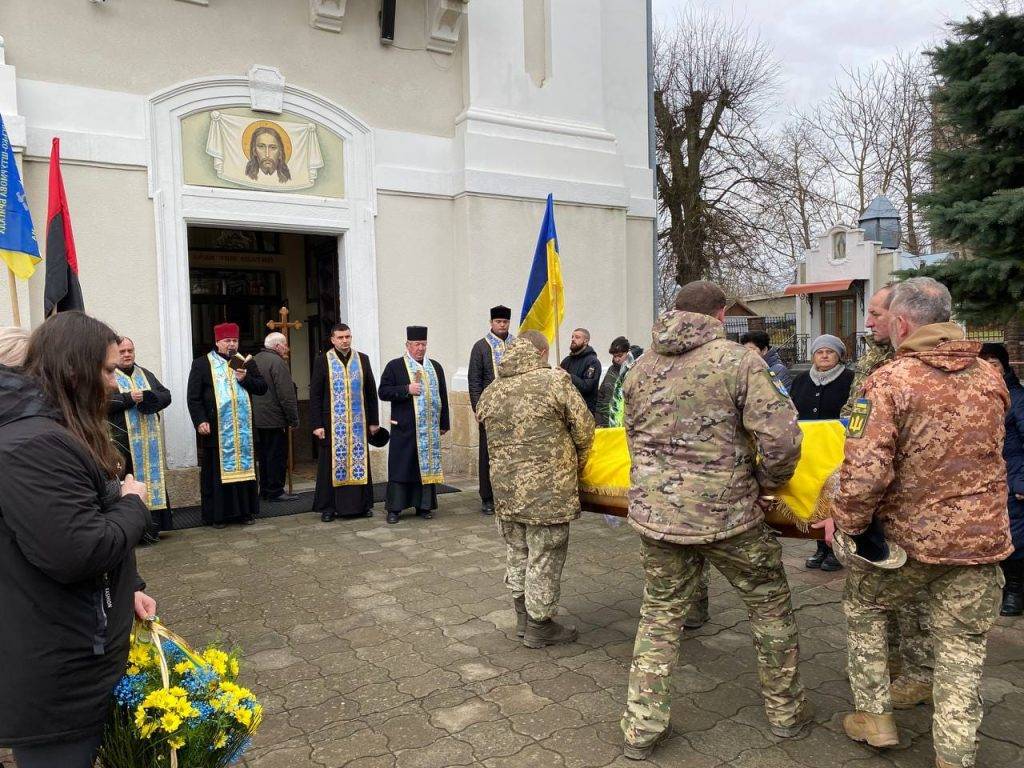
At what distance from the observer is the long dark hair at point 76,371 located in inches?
78.7

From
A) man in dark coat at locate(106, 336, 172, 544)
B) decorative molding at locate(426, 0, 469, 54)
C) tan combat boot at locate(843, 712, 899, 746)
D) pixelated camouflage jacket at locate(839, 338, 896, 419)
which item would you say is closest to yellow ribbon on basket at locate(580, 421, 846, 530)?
pixelated camouflage jacket at locate(839, 338, 896, 419)

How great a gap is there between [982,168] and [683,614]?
7.04 meters

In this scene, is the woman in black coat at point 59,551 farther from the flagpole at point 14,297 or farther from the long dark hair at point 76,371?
the flagpole at point 14,297

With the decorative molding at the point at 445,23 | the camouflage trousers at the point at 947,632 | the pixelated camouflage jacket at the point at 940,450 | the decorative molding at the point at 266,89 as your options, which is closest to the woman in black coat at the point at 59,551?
the pixelated camouflage jacket at the point at 940,450

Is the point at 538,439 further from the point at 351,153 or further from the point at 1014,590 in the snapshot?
the point at 351,153

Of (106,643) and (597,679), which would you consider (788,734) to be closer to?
(597,679)

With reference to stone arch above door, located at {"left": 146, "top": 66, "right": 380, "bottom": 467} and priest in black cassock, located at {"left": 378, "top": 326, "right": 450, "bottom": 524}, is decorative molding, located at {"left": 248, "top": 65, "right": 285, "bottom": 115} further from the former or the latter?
priest in black cassock, located at {"left": 378, "top": 326, "right": 450, "bottom": 524}

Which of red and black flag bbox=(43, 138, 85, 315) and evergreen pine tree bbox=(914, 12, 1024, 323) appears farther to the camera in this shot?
evergreen pine tree bbox=(914, 12, 1024, 323)

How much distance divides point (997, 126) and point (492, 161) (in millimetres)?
5419

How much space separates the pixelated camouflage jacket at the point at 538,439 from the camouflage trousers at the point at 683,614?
2.93 ft

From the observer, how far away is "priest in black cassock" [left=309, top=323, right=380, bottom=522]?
291 inches

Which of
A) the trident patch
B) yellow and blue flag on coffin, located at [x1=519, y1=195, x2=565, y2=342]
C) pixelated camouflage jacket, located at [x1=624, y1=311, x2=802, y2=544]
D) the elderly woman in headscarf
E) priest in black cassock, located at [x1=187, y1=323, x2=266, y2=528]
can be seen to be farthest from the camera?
priest in black cassock, located at [x1=187, y1=323, x2=266, y2=528]

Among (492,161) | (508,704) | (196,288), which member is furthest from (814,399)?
(196,288)

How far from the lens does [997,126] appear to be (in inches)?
297
